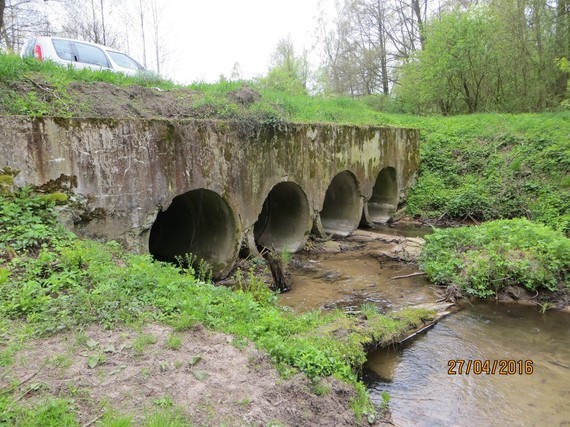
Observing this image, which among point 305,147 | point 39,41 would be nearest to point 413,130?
point 305,147

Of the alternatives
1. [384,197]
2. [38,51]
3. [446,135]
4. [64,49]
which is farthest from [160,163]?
[446,135]

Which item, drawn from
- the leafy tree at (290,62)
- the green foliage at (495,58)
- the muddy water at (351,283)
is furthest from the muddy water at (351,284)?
the leafy tree at (290,62)

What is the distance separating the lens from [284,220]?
10.9 m

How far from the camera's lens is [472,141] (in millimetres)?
15422

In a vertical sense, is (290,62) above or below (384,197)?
above

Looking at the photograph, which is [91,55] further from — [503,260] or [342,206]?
[503,260]

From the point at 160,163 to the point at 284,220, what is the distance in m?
4.61

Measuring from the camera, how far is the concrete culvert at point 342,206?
12.2m

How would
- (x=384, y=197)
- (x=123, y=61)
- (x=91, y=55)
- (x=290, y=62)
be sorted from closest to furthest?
1. (x=91, y=55)
2. (x=123, y=61)
3. (x=384, y=197)
4. (x=290, y=62)

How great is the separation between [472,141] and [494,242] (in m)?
8.53

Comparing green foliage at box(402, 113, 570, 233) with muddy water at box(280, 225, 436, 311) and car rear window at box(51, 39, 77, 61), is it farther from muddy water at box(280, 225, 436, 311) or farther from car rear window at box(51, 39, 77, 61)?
car rear window at box(51, 39, 77, 61)

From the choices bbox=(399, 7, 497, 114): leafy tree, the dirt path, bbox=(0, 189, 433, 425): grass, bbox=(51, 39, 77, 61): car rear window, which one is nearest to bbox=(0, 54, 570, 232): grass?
bbox=(51, 39, 77, 61): car rear window

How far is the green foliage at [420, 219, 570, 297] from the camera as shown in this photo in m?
7.30
